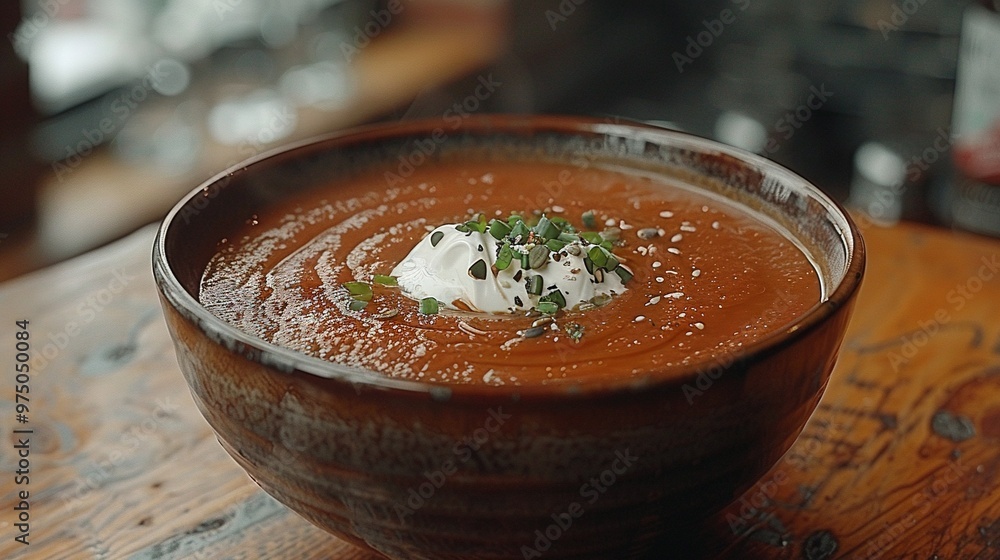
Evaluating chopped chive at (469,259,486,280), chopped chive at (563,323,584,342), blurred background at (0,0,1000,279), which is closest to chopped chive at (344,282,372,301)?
chopped chive at (469,259,486,280)

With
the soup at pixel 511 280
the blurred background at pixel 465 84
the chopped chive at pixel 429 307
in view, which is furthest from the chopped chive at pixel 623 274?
the blurred background at pixel 465 84

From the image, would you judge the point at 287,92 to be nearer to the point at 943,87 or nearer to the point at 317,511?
the point at 943,87

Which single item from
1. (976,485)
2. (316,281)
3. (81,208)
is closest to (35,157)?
(81,208)

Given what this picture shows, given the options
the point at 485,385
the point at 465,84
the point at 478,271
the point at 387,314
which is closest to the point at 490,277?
the point at 478,271

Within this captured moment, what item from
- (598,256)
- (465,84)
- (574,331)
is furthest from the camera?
(465,84)

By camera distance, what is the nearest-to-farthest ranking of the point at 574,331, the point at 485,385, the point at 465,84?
1. the point at 485,385
2. the point at 574,331
3. the point at 465,84

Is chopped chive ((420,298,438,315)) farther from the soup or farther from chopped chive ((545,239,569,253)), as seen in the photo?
chopped chive ((545,239,569,253))

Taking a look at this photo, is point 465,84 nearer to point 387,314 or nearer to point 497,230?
point 497,230

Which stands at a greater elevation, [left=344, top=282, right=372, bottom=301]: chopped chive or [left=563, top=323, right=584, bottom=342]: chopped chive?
[left=563, top=323, right=584, bottom=342]: chopped chive

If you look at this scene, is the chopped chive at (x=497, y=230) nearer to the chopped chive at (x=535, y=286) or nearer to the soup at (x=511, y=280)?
the soup at (x=511, y=280)
